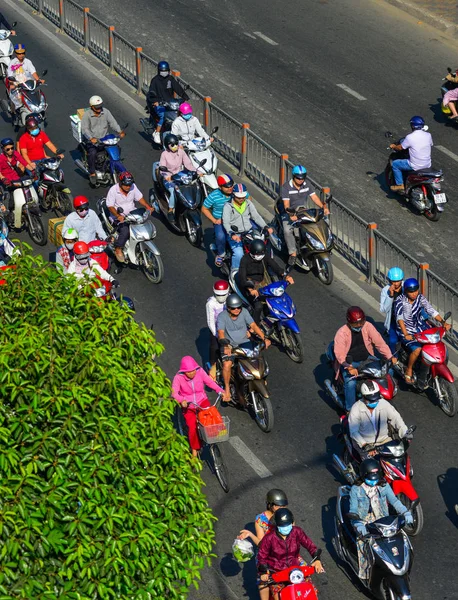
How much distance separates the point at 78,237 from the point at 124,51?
1026 centimetres

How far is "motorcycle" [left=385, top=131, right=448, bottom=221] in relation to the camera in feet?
71.6

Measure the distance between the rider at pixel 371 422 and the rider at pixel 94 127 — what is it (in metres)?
9.69

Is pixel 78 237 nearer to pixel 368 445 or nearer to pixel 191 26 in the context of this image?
pixel 368 445

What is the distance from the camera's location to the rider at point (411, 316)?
16.4 m

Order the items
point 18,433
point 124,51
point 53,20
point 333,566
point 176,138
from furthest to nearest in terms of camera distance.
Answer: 1. point 53,20
2. point 124,51
3. point 176,138
4. point 333,566
5. point 18,433

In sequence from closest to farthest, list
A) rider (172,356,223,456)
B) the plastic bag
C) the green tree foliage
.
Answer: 1. the green tree foliage
2. the plastic bag
3. rider (172,356,223,456)

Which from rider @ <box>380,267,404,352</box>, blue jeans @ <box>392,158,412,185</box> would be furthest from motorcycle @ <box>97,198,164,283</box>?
blue jeans @ <box>392,158,412,185</box>

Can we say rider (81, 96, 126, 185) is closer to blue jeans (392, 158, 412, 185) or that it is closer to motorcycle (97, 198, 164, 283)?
motorcycle (97, 198, 164, 283)

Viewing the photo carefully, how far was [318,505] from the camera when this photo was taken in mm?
14867

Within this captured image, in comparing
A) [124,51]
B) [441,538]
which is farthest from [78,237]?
[124,51]

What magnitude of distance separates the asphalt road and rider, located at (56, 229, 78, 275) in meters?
1.67

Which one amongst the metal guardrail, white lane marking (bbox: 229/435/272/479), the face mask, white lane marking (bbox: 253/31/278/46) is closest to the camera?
the face mask

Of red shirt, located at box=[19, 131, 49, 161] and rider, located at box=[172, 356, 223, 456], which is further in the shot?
red shirt, located at box=[19, 131, 49, 161]

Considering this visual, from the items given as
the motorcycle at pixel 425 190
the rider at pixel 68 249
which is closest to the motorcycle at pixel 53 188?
the rider at pixel 68 249
